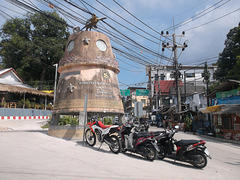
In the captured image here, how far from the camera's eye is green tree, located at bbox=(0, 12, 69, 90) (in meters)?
34.5

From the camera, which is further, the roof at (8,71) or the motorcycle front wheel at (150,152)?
the roof at (8,71)

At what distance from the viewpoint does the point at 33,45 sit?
3438cm

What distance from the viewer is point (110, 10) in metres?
10.3

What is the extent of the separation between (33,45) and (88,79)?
2744 centimetres

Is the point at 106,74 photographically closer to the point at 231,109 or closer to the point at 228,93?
the point at 231,109

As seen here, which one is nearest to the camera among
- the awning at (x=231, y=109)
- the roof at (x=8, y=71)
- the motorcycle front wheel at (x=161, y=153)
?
the motorcycle front wheel at (x=161, y=153)

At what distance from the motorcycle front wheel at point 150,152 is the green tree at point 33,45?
107 ft

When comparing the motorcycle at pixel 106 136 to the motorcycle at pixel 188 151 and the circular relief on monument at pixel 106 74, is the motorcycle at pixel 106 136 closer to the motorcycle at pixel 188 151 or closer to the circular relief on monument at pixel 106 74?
the motorcycle at pixel 188 151

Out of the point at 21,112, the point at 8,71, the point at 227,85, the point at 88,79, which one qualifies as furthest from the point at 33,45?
the point at 227,85

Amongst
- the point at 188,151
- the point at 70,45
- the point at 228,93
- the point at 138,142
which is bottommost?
the point at 188,151

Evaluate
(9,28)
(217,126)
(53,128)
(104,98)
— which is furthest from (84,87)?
(9,28)

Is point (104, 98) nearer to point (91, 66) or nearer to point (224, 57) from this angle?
point (91, 66)

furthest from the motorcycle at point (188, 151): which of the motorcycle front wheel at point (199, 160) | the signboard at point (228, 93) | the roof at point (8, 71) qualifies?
the roof at point (8, 71)

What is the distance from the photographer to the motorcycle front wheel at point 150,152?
6922mm
